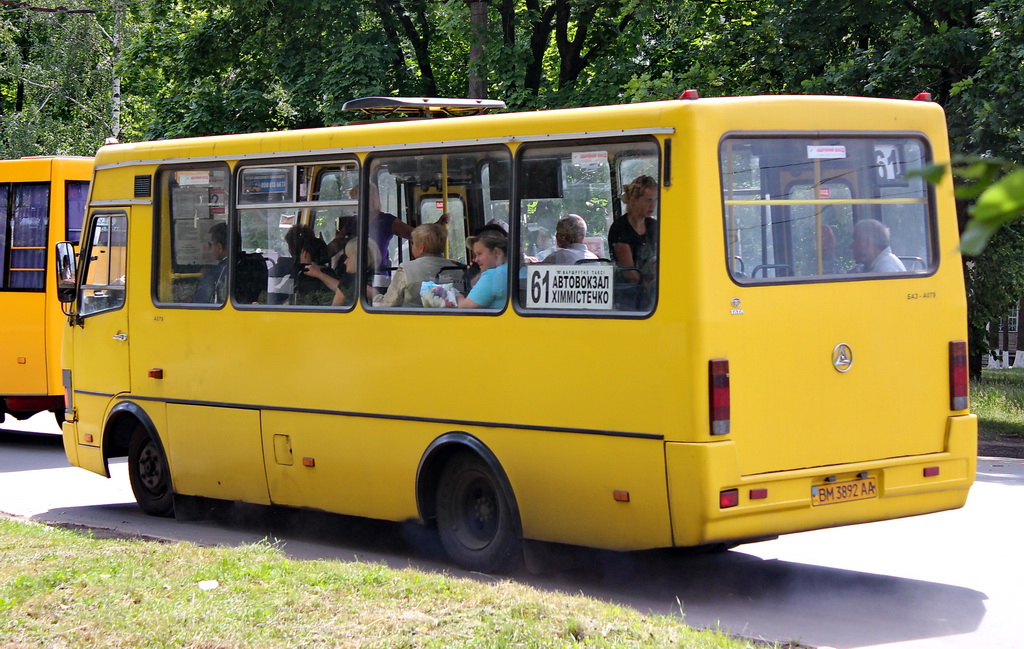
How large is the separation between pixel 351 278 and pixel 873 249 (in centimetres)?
330

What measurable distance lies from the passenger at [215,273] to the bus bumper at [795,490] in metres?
4.15

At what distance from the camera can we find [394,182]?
8.36 meters

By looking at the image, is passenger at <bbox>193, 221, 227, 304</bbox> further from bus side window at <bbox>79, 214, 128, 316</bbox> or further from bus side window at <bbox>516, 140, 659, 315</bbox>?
bus side window at <bbox>516, 140, 659, 315</bbox>

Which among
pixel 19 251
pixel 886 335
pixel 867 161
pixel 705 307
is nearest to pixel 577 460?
pixel 705 307

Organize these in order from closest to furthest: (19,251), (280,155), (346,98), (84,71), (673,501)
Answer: (673,501) → (280,155) → (19,251) → (346,98) → (84,71)

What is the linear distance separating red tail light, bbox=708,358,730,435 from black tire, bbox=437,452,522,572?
1546 millimetres

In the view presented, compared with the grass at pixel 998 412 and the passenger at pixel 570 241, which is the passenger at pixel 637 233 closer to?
the passenger at pixel 570 241

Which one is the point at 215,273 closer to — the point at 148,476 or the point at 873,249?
the point at 148,476

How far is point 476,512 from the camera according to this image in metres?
7.90

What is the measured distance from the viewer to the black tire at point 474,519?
24.9 ft

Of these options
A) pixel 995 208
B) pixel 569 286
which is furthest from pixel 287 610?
pixel 995 208

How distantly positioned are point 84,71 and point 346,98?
1999cm

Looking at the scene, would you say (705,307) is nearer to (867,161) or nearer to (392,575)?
(867,161)

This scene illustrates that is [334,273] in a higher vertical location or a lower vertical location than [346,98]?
lower
